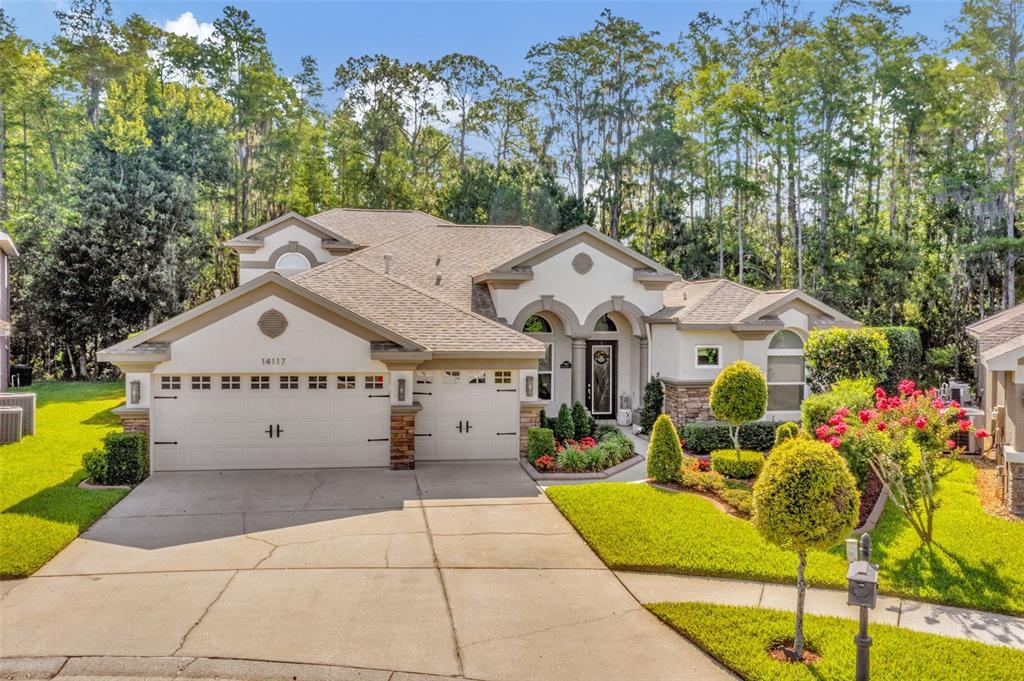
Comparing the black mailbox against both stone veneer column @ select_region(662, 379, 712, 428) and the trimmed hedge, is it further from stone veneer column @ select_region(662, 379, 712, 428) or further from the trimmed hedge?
stone veneer column @ select_region(662, 379, 712, 428)

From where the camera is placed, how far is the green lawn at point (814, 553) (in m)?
8.16

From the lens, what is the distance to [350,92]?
44.1 metres

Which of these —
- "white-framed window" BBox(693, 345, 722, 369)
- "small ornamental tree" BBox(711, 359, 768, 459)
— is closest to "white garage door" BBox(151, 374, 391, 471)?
"small ornamental tree" BBox(711, 359, 768, 459)

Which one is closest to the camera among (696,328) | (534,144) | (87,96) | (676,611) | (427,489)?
(676,611)

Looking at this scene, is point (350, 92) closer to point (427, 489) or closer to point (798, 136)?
point (798, 136)

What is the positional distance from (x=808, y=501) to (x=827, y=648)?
151 centimetres

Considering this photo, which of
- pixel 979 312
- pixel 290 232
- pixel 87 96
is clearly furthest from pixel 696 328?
pixel 87 96

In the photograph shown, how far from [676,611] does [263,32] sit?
145 ft

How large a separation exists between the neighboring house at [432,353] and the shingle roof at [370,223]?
3371 mm

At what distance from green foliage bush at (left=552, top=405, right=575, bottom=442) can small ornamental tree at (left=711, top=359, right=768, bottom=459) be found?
3.99 metres

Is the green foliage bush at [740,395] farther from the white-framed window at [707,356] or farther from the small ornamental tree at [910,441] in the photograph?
the white-framed window at [707,356]

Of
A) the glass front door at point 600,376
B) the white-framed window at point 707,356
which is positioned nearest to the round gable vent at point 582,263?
the glass front door at point 600,376

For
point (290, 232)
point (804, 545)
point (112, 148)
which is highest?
point (112, 148)

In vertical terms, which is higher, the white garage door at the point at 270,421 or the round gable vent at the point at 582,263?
the round gable vent at the point at 582,263
